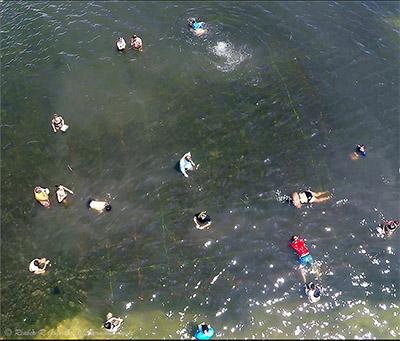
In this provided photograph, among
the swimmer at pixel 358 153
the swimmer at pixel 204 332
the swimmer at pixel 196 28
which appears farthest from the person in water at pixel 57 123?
the swimmer at pixel 358 153

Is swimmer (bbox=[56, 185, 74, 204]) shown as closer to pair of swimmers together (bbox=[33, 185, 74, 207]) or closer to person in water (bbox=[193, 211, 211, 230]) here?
pair of swimmers together (bbox=[33, 185, 74, 207])

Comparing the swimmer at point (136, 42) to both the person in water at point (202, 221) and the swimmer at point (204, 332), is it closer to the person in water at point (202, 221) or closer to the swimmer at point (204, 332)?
the person in water at point (202, 221)

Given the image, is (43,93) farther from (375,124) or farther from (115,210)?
(375,124)

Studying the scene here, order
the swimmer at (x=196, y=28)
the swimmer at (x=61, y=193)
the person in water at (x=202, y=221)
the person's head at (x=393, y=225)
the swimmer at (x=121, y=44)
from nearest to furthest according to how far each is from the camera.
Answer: the person's head at (x=393, y=225) → the person in water at (x=202, y=221) → the swimmer at (x=61, y=193) → the swimmer at (x=121, y=44) → the swimmer at (x=196, y=28)

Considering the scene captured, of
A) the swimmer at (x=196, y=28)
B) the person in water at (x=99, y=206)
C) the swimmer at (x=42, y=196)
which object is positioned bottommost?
the swimmer at (x=42, y=196)

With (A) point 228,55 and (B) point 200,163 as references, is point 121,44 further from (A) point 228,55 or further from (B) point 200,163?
(B) point 200,163

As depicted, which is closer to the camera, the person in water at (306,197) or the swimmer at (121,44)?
the person in water at (306,197)

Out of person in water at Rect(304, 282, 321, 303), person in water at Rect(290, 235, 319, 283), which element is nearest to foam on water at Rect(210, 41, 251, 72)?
person in water at Rect(290, 235, 319, 283)
